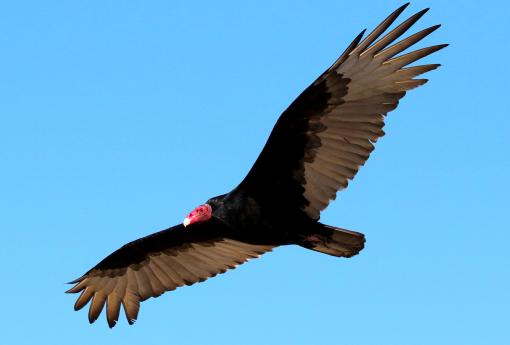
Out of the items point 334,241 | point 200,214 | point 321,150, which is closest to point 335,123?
point 321,150

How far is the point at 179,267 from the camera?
9109mm

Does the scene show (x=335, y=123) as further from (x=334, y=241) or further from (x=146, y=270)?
(x=146, y=270)

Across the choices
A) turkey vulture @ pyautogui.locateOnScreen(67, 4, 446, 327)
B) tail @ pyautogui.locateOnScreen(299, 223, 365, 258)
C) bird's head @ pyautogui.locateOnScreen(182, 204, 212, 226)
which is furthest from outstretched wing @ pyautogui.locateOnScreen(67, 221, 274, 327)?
tail @ pyautogui.locateOnScreen(299, 223, 365, 258)

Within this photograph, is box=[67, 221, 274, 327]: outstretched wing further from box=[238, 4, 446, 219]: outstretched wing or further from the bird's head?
box=[238, 4, 446, 219]: outstretched wing

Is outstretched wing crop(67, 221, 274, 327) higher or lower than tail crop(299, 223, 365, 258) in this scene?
higher

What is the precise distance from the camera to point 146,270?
30.1ft

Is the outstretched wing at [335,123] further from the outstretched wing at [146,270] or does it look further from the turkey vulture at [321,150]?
the outstretched wing at [146,270]

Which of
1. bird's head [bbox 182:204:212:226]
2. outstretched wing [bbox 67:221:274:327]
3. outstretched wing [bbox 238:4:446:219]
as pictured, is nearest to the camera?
outstretched wing [bbox 238:4:446:219]

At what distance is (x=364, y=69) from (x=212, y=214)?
1.63 metres

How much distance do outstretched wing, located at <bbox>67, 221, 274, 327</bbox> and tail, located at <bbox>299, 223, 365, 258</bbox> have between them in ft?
4.87

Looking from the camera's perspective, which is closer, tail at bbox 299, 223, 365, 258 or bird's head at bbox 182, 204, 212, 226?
tail at bbox 299, 223, 365, 258

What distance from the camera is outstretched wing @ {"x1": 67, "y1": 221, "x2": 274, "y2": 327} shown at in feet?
29.5

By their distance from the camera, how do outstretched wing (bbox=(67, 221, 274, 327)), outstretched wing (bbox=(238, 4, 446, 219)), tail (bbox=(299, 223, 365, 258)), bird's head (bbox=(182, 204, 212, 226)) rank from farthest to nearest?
outstretched wing (bbox=(67, 221, 274, 327)), bird's head (bbox=(182, 204, 212, 226)), tail (bbox=(299, 223, 365, 258)), outstretched wing (bbox=(238, 4, 446, 219))

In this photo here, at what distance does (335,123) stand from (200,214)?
4.19ft
